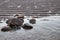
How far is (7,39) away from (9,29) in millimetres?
590

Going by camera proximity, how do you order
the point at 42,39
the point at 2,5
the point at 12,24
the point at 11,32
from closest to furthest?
the point at 42,39 → the point at 11,32 → the point at 12,24 → the point at 2,5

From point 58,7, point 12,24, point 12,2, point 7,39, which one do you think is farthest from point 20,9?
point 7,39

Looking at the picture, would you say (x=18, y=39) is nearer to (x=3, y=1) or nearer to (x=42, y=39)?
(x=42, y=39)

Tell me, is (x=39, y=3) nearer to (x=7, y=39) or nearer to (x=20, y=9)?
(x=20, y=9)

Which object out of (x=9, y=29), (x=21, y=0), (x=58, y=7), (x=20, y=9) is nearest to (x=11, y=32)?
(x=9, y=29)

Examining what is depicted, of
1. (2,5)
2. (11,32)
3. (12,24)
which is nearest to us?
(11,32)

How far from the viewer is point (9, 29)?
Result: 8.68ft

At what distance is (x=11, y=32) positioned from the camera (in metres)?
2.50

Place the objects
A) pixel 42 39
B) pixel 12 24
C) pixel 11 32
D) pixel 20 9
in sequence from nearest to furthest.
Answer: pixel 42 39 → pixel 11 32 → pixel 12 24 → pixel 20 9

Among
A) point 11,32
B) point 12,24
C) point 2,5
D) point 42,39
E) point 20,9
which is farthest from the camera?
point 2,5

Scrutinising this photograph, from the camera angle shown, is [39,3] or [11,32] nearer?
[11,32]

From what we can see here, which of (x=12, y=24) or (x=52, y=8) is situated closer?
(x=12, y=24)

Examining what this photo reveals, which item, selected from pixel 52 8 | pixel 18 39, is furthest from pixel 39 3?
pixel 18 39

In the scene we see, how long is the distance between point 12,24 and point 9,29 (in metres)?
0.15
